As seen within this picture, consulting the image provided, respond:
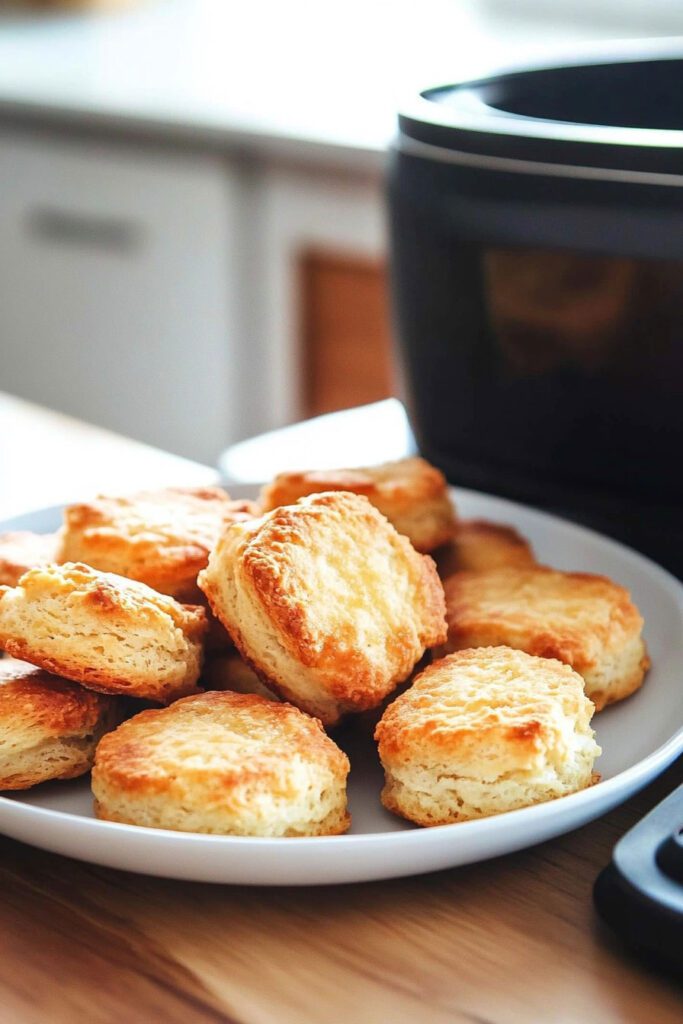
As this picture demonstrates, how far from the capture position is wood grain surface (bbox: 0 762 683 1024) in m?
0.51

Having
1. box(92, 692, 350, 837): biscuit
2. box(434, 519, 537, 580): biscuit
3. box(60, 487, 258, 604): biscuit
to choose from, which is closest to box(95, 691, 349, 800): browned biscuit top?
box(92, 692, 350, 837): biscuit

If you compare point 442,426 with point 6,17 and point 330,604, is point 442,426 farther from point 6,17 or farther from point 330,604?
point 6,17

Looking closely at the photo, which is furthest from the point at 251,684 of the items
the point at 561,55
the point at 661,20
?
the point at 661,20

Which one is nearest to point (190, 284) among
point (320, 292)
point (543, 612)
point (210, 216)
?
point (210, 216)

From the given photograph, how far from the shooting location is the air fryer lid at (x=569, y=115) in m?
0.73

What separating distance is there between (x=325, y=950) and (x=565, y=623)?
0.78 feet

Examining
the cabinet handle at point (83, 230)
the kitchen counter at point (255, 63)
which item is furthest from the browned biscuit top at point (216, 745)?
the cabinet handle at point (83, 230)

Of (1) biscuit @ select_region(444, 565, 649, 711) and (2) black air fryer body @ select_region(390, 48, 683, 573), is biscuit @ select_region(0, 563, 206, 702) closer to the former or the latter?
(1) biscuit @ select_region(444, 565, 649, 711)

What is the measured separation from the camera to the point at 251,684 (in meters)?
0.67

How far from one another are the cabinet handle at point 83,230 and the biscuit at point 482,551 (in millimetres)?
1547

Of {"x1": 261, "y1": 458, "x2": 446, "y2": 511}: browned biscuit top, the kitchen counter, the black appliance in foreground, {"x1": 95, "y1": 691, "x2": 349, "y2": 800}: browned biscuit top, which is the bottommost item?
the black appliance in foreground

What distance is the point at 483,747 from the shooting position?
1.86 ft

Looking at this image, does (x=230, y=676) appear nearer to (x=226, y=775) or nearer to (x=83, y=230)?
(x=226, y=775)

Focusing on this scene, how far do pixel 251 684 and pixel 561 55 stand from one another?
1.83 feet
